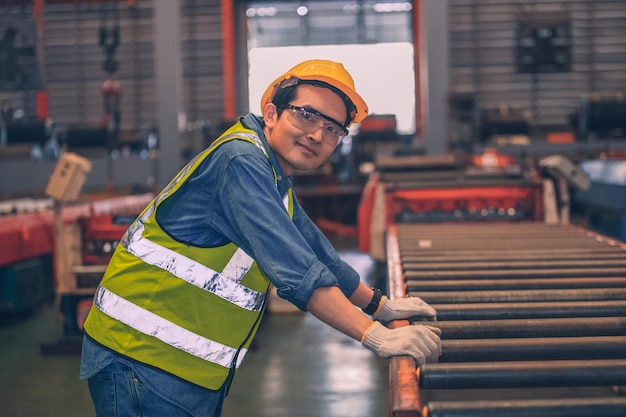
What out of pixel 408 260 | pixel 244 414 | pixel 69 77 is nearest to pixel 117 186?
pixel 69 77

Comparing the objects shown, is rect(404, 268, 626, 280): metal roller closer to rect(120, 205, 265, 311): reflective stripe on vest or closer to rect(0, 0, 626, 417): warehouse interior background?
rect(0, 0, 626, 417): warehouse interior background

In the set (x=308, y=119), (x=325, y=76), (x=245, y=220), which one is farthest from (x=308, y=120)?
(x=245, y=220)

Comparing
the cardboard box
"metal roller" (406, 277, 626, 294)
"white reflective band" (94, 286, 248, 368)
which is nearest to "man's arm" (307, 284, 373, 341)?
"white reflective band" (94, 286, 248, 368)

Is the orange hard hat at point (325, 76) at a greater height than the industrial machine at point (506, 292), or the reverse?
the orange hard hat at point (325, 76)

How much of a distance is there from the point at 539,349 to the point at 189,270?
95cm

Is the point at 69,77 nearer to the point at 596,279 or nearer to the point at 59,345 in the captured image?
the point at 59,345

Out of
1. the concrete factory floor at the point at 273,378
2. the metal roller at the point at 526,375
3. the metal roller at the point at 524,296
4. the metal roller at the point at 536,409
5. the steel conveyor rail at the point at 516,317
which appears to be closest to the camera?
the metal roller at the point at 536,409

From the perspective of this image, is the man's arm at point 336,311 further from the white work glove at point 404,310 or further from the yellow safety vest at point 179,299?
the white work glove at point 404,310

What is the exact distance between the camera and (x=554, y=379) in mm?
1762

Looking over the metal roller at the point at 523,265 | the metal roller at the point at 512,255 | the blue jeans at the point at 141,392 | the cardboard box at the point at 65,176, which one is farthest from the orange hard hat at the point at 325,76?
the cardboard box at the point at 65,176

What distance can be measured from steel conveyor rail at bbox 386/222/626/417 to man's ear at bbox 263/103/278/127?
721 millimetres

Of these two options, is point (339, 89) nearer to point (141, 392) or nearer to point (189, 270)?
point (189, 270)

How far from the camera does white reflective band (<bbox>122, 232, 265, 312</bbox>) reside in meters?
2.05

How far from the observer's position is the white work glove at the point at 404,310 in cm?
233
